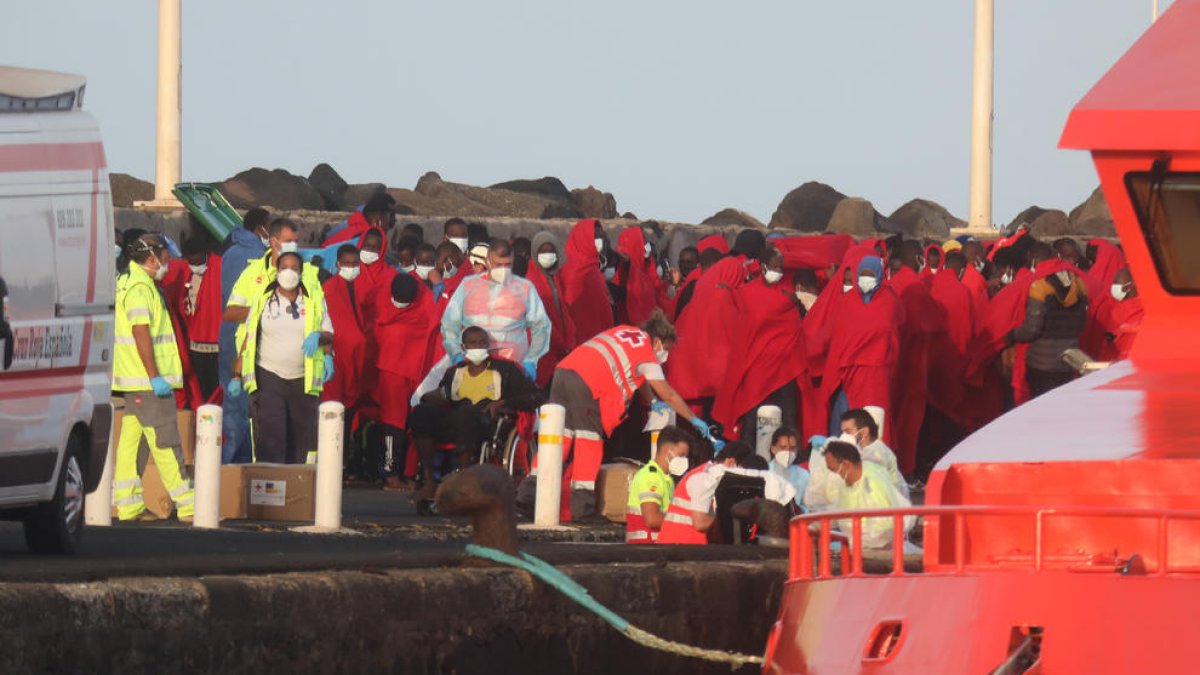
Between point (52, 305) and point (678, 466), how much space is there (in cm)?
514

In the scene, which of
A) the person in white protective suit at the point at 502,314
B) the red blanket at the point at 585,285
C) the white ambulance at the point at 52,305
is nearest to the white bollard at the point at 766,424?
the person in white protective suit at the point at 502,314

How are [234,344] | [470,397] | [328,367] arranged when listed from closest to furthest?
[470,397]
[328,367]
[234,344]

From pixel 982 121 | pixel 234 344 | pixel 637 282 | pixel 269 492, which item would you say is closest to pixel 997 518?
pixel 269 492

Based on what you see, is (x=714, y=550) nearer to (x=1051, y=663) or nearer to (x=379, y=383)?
(x=1051, y=663)

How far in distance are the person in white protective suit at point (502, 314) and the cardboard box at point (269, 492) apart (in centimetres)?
261

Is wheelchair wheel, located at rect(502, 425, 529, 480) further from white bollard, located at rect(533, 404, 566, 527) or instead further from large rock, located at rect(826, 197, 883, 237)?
large rock, located at rect(826, 197, 883, 237)

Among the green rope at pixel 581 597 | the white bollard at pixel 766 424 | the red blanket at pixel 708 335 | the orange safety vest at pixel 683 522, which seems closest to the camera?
the green rope at pixel 581 597

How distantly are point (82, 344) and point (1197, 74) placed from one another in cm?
573

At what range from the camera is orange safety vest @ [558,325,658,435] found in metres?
21.2

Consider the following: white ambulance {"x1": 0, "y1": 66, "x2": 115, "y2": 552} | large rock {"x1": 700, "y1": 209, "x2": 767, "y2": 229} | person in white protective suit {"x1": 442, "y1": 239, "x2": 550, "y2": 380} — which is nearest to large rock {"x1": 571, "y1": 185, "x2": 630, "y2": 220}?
large rock {"x1": 700, "y1": 209, "x2": 767, "y2": 229}

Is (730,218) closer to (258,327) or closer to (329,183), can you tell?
(329,183)

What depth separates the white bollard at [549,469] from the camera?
19.5 meters

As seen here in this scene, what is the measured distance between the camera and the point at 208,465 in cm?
1822

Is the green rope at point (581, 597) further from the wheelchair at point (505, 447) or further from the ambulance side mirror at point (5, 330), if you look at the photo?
the wheelchair at point (505, 447)
